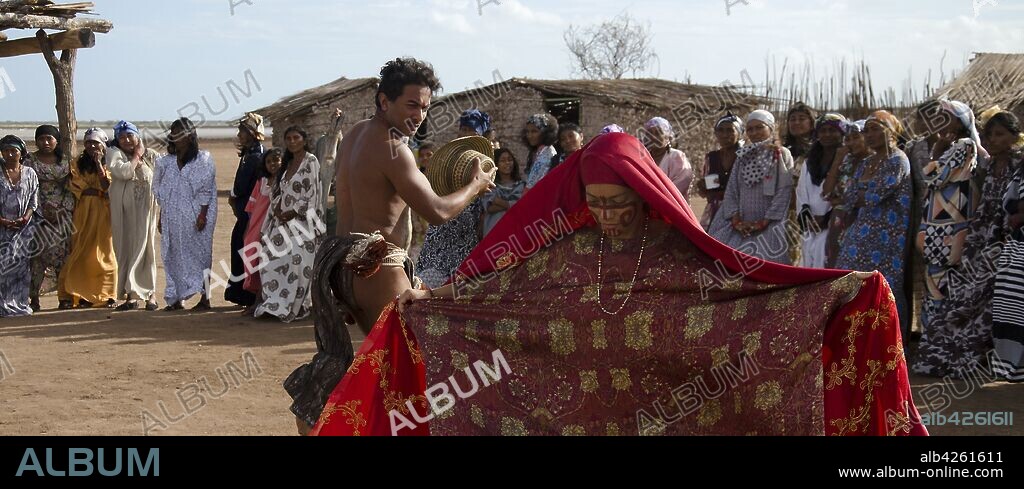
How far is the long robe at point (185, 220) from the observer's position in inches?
454

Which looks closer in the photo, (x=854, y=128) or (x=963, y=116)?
(x=963, y=116)

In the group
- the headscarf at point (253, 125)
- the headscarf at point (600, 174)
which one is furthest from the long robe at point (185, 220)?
the headscarf at point (600, 174)

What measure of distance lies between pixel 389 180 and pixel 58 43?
37.9 feet

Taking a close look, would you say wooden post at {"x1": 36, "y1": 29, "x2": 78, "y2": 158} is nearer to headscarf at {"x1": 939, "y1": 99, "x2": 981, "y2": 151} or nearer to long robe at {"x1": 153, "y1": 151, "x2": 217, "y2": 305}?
long robe at {"x1": 153, "y1": 151, "x2": 217, "y2": 305}

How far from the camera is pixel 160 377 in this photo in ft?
26.3

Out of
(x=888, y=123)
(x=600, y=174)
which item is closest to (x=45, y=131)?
(x=888, y=123)

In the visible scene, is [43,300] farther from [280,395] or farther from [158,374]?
[280,395]

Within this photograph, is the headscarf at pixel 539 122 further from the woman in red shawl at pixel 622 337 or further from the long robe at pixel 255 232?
the woman in red shawl at pixel 622 337

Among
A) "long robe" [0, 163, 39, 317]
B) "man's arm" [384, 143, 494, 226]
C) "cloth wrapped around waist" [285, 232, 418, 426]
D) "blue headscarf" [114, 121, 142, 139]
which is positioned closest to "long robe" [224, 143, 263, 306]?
"blue headscarf" [114, 121, 142, 139]

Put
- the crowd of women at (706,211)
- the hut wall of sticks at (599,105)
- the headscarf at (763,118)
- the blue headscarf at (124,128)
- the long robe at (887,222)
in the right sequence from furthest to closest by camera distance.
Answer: the hut wall of sticks at (599,105)
the blue headscarf at (124,128)
the headscarf at (763,118)
the long robe at (887,222)
the crowd of women at (706,211)

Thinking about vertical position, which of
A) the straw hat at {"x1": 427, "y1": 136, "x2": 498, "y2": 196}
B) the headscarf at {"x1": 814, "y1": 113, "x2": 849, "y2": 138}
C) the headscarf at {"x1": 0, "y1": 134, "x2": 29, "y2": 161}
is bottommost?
the headscarf at {"x1": 0, "y1": 134, "x2": 29, "y2": 161}

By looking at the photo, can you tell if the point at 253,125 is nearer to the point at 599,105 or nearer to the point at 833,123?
the point at 833,123

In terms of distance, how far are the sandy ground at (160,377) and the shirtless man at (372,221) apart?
58.8 inches

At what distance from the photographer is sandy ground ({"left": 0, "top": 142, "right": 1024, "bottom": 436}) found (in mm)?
6625
